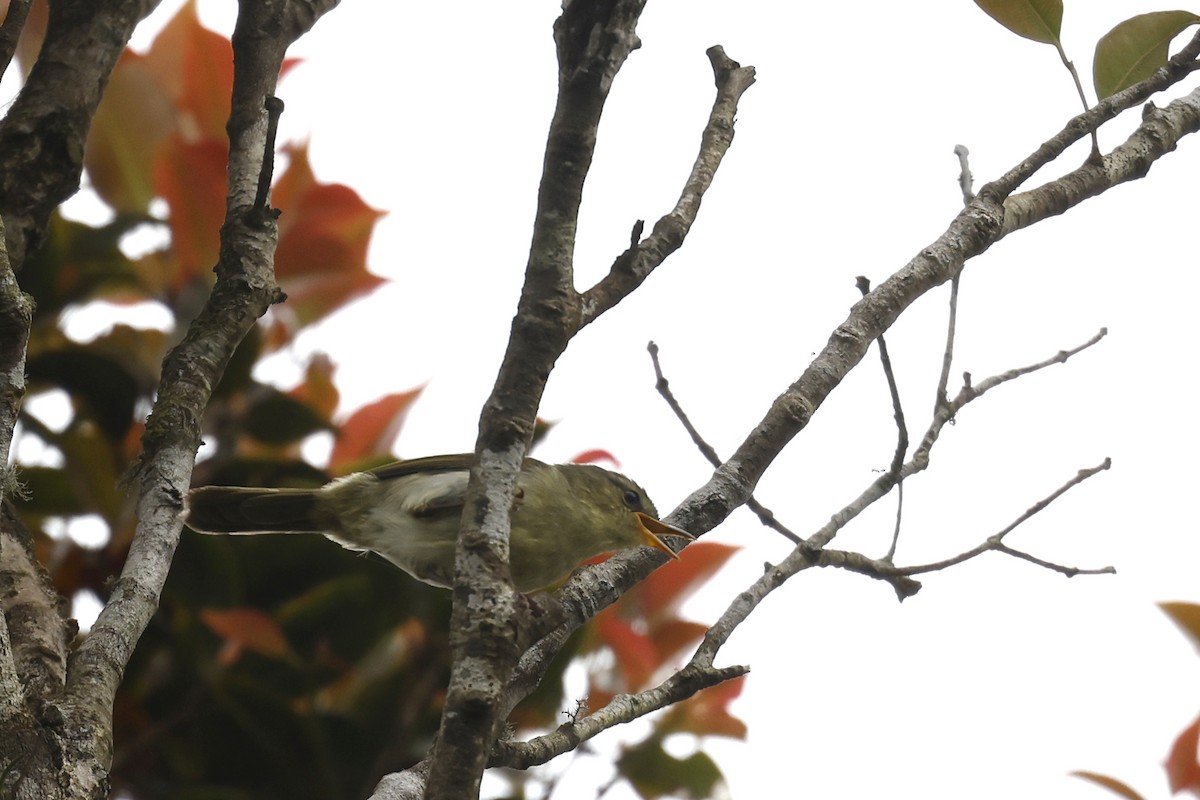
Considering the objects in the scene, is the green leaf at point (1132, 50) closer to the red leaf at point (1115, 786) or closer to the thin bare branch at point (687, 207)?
the thin bare branch at point (687, 207)

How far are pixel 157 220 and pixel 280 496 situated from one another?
756 mm

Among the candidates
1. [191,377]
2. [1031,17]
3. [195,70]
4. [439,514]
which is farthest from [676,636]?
[195,70]

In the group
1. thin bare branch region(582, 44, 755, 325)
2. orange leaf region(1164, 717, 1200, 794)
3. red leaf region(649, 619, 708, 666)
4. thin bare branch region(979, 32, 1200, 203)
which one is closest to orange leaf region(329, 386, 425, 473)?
red leaf region(649, 619, 708, 666)

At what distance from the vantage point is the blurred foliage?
8.09 ft

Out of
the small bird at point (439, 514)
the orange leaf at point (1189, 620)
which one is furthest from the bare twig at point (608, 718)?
the orange leaf at point (1189, 620)

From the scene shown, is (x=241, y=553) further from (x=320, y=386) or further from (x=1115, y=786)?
(x=1115, y=786)

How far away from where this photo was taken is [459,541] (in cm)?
151

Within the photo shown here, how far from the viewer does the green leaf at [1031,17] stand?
2611 millimetres

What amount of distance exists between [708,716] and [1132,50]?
1.83 m

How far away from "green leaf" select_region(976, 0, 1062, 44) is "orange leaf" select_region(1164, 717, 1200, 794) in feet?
5.01

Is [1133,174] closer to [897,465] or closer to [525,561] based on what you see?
[897,465]

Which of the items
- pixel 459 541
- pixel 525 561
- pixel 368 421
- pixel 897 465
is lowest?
pixel 459 541

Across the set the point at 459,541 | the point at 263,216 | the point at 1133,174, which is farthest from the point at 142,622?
the point at 1133,174

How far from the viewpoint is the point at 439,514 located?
339 cm
